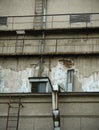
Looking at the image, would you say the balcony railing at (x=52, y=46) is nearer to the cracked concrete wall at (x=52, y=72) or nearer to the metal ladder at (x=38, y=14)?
the cracked concrete wall at (x=52, y=72)

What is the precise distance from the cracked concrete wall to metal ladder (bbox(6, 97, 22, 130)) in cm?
163

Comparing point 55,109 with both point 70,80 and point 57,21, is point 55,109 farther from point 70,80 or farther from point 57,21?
point 57,21

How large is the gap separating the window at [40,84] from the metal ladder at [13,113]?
57.6 inches

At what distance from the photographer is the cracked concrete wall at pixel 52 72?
14.5 metres

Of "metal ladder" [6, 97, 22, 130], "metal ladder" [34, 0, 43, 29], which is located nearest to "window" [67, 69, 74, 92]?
"metal ladder" [6, 97, 22, 130]

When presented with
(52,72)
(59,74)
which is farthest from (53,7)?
(59,74)

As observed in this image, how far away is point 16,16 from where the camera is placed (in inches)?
639

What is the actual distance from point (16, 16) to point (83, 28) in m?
3.48

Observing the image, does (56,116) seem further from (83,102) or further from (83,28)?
(83,28)

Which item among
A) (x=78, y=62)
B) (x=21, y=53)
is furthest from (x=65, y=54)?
(x=21, y=53)

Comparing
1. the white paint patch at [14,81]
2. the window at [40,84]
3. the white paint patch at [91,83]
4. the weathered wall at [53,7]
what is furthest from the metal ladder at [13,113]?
the weathered wall at [53,7]

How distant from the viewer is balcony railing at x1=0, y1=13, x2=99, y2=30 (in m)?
15.6

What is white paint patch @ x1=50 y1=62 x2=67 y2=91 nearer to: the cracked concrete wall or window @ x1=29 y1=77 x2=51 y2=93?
the cracked concrete wall

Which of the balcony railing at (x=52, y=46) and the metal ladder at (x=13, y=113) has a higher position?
the balcony railing at (x=52, y=46)
